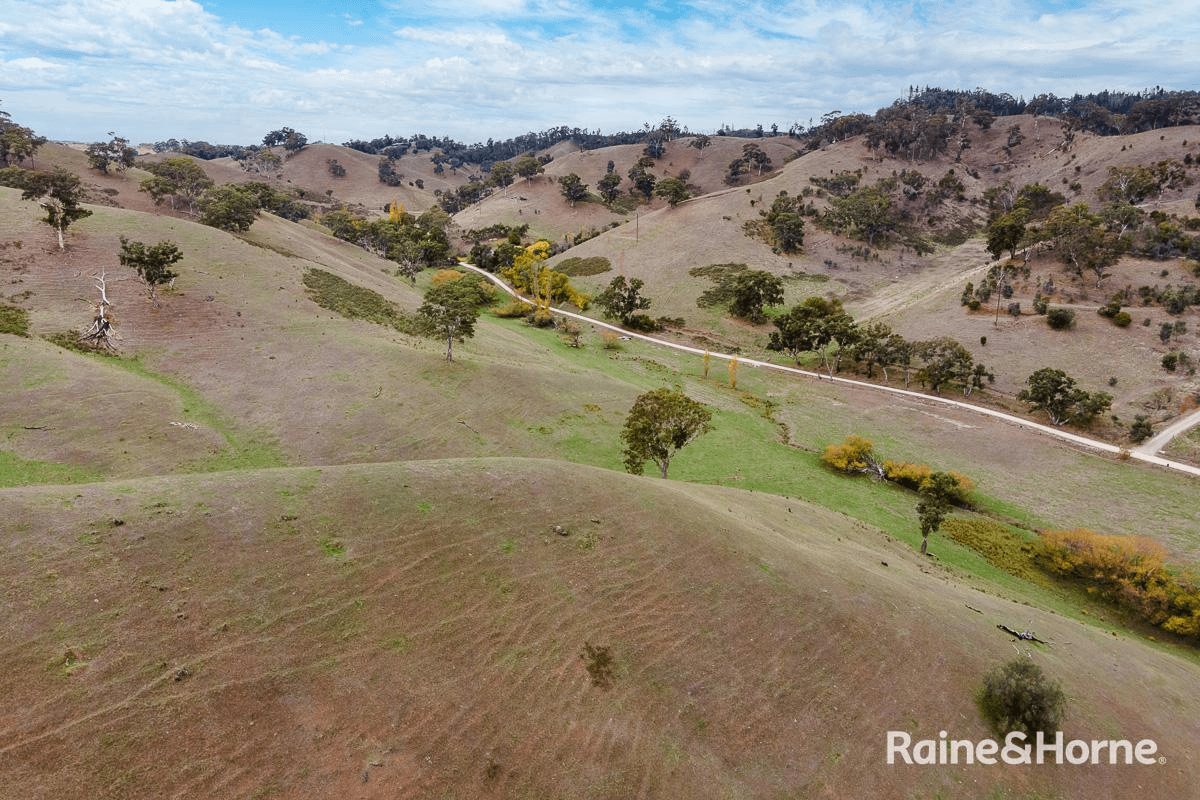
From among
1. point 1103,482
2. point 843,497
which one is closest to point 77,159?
point 843,497

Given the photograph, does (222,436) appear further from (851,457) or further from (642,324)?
(642,324)

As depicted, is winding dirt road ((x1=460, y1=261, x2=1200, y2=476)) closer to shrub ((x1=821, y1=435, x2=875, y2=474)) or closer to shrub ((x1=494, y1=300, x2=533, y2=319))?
shrub ((x1=494, y1=300, x2=533, y2=319))

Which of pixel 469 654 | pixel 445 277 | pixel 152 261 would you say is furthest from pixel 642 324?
pixel 469 654

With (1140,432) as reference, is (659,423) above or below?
above

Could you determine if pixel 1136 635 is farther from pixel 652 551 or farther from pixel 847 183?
pixel 847 183

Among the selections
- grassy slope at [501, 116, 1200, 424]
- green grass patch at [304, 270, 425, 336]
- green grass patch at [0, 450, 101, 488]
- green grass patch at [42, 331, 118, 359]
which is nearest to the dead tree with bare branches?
green grass patch at [42, 331, 118, 359]
